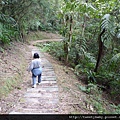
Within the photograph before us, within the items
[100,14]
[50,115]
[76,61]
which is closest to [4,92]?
[50,115]

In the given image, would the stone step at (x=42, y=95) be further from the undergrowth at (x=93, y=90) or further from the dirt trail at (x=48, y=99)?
the undergrowth at (x=93, y=90)

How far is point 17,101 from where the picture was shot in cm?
480

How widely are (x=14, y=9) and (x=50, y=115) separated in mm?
8785

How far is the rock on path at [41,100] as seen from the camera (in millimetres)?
4254

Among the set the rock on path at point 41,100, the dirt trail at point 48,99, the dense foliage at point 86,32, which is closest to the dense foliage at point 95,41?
the dense foliage at point 86,32

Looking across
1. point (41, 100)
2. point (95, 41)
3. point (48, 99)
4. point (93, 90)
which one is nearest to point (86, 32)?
point (95, 41)

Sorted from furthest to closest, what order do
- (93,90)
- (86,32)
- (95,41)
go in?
(86,32)
(95,41)
(93,90)

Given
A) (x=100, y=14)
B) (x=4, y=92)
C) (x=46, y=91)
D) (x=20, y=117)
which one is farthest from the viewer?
(x=100, y=14)

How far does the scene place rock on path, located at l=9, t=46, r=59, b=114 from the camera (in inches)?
167

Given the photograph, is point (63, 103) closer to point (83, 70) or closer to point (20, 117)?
point (20, 117)

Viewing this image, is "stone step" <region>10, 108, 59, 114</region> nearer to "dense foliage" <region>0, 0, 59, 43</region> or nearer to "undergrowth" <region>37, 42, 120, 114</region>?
"undergrowth" <region>37, 42, 120, 114</region>

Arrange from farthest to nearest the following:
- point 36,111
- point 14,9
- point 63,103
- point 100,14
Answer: point 14,9 → point 100,14 → point 63,103 → point 36,111

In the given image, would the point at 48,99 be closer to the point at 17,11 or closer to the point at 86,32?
the point at 86,32

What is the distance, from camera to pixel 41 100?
4848 millimetres
